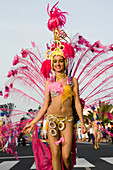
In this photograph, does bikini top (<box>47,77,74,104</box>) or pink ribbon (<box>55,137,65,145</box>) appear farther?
bikini top (<box>47,77,74,104</box>)

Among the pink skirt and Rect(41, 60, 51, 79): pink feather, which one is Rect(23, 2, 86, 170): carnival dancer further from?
the pink skirt

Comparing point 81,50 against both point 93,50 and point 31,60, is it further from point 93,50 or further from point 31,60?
point 31,60

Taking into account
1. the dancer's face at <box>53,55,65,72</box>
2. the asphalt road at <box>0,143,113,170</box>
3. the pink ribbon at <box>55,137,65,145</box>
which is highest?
the dancer's face at <box>53,55,65,72</box>

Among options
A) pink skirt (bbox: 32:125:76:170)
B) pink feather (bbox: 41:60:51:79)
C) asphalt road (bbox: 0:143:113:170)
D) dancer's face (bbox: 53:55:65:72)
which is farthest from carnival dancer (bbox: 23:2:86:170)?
asphalt road (bbox: 0:143:113:170)

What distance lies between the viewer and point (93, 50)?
6031 millimetres

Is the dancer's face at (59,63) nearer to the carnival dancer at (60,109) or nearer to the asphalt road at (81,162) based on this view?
the carnival dancer at (60,109)

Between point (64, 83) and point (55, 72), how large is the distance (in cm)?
27

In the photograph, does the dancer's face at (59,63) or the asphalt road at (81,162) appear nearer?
the dancer's face at (59,63)

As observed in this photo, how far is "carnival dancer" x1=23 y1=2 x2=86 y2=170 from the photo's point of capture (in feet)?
16.9

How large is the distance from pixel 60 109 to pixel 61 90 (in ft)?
1.01

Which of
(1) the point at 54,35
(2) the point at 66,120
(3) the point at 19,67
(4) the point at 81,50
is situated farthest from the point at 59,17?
(2) the point at 66,120

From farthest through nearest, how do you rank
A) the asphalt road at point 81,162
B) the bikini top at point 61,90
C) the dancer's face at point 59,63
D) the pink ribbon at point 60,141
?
the asphalt road at point 81,162 → the dancer's face at point 59,63 → the bikini top at point 61,90 → the pink ribbon at point 60,141

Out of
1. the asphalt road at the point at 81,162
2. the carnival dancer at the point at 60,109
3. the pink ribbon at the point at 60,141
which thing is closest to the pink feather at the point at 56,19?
the carnival dancer at the point at 60,109

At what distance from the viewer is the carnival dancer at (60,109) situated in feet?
16.9
